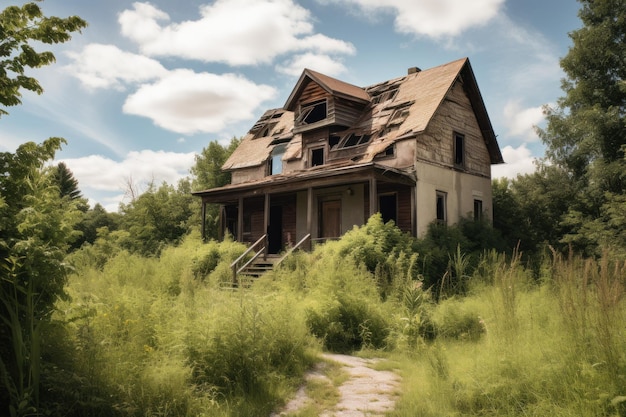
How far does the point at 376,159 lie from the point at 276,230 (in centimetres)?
738

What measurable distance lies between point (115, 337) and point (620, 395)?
233 inches

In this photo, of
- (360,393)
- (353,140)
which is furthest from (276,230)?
(360,393)

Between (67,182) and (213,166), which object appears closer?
(213,166)

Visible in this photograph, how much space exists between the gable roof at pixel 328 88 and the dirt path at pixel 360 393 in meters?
15.1

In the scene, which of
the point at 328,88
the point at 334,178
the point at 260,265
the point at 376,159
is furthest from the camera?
the point at 328,88

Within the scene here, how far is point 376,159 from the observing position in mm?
18766

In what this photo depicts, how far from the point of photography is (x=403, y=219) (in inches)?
725

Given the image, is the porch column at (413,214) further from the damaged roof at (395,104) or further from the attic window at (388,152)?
the damaged roof at (395,104)

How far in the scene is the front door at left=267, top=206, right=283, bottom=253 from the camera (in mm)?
23562

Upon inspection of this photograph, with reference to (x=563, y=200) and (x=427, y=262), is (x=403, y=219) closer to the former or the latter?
(x=427, y=262)

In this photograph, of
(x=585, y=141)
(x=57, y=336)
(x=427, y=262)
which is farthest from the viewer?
(x=585, y=141)

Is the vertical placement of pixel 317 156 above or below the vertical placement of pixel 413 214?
above

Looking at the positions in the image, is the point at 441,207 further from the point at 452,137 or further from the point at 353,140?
the point at 353,140

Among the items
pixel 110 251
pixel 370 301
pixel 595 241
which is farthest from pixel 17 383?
pixel 110 251
